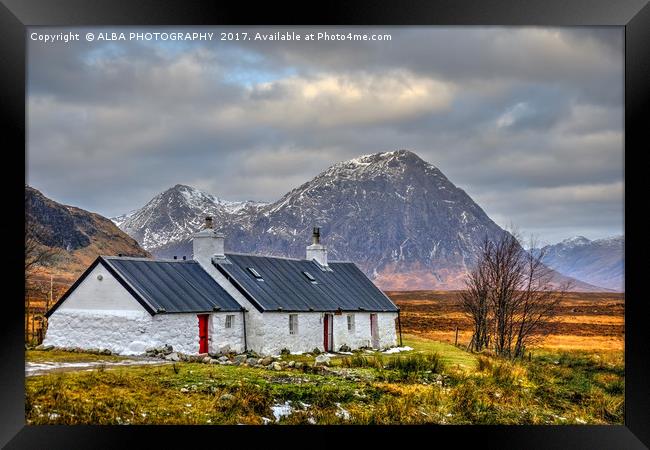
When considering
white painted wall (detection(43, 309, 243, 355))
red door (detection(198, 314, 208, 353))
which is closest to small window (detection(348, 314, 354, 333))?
red door (detection(198, 314, 208, 353))

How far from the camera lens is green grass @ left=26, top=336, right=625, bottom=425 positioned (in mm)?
22141

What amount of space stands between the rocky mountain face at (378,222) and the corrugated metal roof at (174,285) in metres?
91.9

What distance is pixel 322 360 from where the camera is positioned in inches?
1220

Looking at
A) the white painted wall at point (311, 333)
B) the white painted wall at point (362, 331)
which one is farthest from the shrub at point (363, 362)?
the white painted wall at point (362, 331)

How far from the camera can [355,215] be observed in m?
157

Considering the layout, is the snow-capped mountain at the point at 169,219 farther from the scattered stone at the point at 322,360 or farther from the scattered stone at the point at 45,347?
the scattered stone at the point at 45,347

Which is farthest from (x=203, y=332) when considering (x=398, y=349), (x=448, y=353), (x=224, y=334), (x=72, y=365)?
(x=448, y=353)

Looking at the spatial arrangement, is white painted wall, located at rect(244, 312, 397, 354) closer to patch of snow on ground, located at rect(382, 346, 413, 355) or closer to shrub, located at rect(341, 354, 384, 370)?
patch of snow on ground, located at rect(382, 346, 413, 355)

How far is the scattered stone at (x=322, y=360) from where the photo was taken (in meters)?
30.1

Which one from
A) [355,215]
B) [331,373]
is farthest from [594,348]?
[355,215]

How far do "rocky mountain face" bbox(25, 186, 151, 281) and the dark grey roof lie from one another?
6033 cm

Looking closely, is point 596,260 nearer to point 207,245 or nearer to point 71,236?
point 71,236

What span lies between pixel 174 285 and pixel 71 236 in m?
83.6

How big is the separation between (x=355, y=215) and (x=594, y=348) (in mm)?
108963
